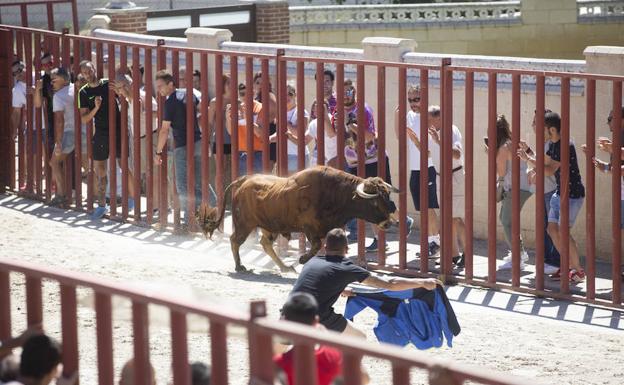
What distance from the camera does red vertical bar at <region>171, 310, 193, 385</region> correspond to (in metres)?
5.26

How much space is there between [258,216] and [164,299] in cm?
721

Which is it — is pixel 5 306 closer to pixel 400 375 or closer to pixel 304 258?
pixel 400 375

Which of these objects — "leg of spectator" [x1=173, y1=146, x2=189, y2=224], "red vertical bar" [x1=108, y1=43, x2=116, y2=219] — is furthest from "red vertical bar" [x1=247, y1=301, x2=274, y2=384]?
"red vertical bar" [x1=108, y1=43, x2=116, y2=219]

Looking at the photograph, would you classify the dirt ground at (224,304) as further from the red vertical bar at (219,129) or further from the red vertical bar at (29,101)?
the red vertical bar at (29,101)

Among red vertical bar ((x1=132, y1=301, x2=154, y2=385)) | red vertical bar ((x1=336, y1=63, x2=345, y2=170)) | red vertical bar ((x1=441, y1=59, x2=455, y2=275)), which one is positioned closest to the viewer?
red vertical bar ((x1=132, y1=301, x2=154, y2=385))

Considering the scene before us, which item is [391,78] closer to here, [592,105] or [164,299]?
[592,105]

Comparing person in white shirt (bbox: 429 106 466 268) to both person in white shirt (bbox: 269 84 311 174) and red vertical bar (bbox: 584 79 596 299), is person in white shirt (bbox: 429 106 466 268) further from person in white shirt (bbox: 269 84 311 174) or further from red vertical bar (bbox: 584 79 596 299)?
person in white shirt (bbox: 269 84 311 174)

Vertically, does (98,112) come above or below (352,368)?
below

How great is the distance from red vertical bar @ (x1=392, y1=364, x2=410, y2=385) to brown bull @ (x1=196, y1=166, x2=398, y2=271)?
23.4 feet

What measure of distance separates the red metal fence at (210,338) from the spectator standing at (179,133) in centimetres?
811

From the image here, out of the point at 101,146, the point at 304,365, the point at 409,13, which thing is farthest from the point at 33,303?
the point at 409,13

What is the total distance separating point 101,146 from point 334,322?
286 inches

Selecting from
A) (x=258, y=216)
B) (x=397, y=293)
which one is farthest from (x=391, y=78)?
(x=397, y=293)

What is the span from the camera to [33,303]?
239 inches
